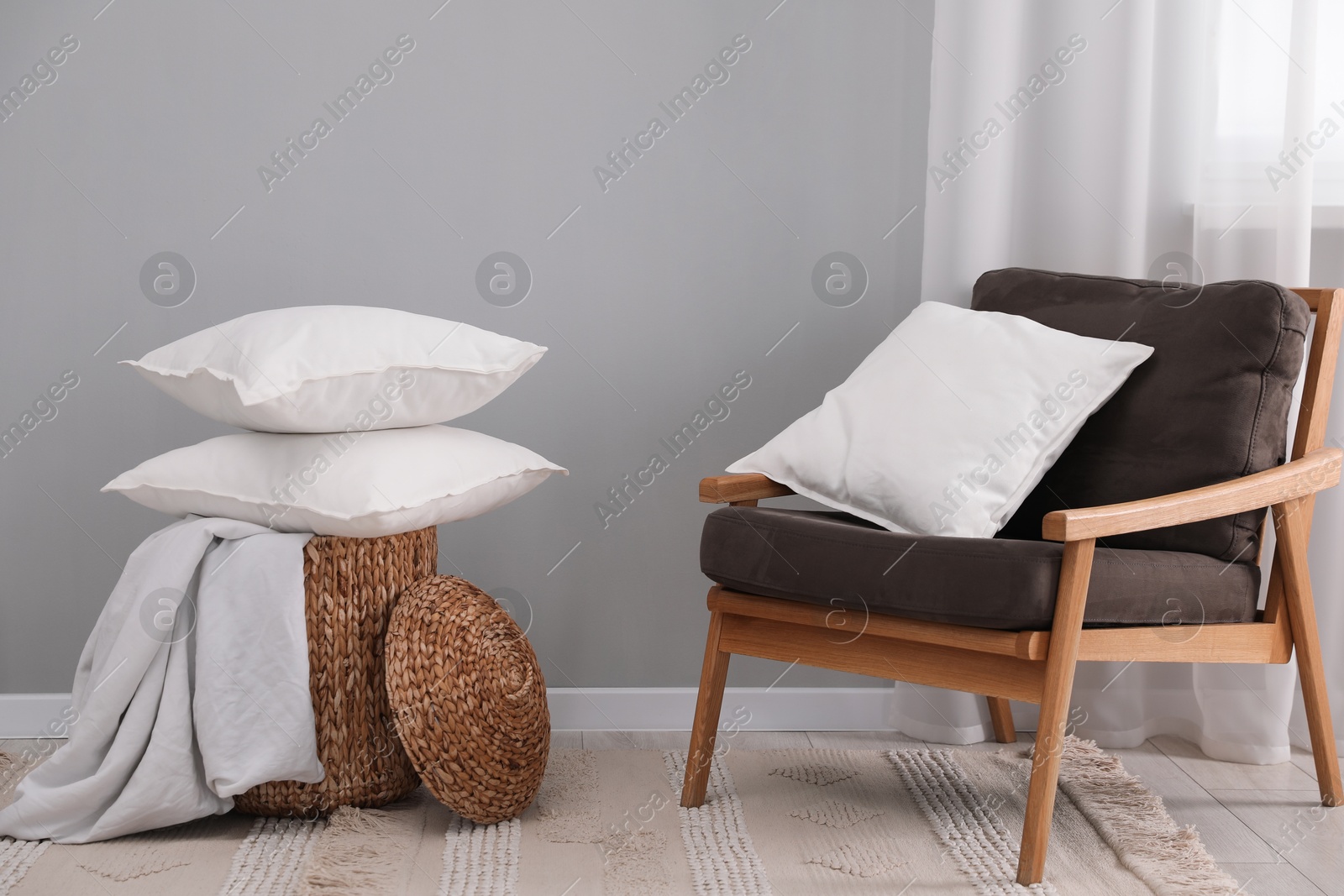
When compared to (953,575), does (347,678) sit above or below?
below

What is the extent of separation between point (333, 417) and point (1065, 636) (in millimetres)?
1075

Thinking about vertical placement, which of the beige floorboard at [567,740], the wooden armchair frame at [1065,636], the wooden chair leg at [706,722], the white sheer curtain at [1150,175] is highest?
the white sheer curtain at [1150,175]

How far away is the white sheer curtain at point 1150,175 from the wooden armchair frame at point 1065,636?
11.0 inches

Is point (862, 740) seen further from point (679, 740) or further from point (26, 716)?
point (26, 716)

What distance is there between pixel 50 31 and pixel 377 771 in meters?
1.54

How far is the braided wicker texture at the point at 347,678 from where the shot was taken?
1.52 metres

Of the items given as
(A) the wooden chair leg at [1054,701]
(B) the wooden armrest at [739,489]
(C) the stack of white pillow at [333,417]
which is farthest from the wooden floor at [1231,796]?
(C) the stack of white pillow at [333,417]

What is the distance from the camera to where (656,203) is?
2088 millimetres

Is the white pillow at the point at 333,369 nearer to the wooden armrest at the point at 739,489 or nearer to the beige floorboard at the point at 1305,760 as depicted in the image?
the wooden armrest at the point at 739,489

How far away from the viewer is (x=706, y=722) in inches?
65.2

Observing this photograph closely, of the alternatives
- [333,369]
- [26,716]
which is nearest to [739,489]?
[333,369]

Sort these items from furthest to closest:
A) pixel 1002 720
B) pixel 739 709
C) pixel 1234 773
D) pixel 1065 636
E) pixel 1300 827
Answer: pixel 739 709
pixel 1002 720
pixel 1234 773
pixel 1300 827
pixel 1065 636

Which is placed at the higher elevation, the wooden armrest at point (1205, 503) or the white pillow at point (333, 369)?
the white pillow at point (333, 369)

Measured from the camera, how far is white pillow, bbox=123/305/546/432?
1.47 m
